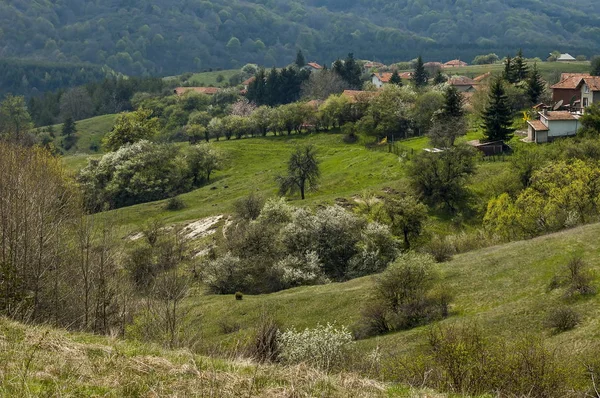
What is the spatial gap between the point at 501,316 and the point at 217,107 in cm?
12518

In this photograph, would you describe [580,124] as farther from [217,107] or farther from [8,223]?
[217,107]

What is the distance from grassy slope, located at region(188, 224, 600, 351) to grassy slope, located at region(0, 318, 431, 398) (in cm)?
1593

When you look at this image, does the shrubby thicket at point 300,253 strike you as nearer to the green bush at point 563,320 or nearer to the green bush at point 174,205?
the green bush at point 563,320

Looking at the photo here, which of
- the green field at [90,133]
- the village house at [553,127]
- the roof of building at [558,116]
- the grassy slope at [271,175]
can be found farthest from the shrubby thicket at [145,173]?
the roof of building at [558,116]

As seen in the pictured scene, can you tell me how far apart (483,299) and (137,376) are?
27.6 meters

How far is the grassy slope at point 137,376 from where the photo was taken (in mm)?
11102

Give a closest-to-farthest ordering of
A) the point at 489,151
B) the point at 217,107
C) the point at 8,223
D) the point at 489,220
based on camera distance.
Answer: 1. the point at 8,223
2. the point at 489,220
3. the point at 489,151
4. the point at 217,107

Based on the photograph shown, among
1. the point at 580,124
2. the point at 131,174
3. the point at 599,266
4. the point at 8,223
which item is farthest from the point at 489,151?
the point at 8,223

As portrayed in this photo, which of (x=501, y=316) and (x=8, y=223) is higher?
(x=8, y=223)

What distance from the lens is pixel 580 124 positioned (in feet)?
247

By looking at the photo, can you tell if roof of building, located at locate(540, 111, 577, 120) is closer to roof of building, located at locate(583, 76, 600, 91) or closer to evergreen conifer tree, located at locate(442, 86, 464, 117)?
evergreen conifer tree, located at locate(442, 86, 464, 117)

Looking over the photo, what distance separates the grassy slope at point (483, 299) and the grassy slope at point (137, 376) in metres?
15.9

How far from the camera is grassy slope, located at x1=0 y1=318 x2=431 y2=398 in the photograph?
11.1 metres

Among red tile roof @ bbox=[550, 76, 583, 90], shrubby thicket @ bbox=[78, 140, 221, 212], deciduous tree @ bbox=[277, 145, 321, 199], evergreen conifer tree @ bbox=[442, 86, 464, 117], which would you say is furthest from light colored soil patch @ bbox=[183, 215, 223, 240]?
red tile roof @ bbox=[550, 76, 583, 90]
